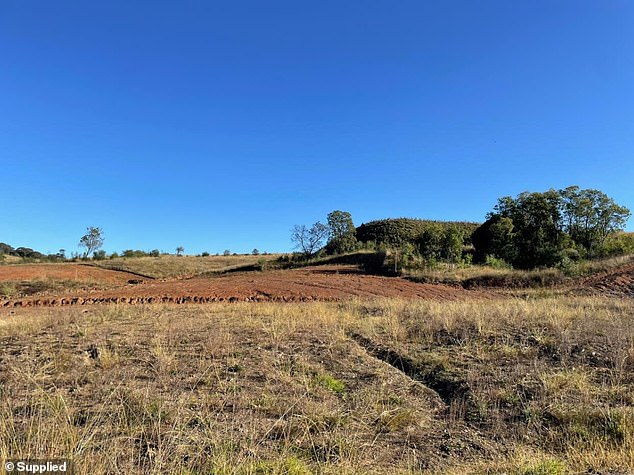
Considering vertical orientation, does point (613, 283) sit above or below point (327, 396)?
above

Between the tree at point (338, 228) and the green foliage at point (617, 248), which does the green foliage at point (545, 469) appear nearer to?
the green foliage at point (617, 248)

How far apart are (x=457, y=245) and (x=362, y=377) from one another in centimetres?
2683

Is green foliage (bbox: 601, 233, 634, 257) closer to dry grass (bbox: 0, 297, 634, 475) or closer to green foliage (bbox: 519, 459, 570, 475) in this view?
dry grass (bbox: 0, 297, 634, 475)

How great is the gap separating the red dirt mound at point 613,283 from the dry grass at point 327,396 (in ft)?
40.8

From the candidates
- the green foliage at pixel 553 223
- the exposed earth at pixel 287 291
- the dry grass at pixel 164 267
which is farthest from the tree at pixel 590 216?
the dry grass at pixel 164 267

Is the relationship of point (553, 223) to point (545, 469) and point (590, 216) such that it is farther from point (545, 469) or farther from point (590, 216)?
point (545, 469)

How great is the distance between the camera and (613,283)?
21406 millimetres

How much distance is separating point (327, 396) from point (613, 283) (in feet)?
71.0

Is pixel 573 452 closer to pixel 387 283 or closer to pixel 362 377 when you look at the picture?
pixel 362 377

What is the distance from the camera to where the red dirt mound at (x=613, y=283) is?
2000 centimetres

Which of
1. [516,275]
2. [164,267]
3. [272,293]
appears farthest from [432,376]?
[164,267]

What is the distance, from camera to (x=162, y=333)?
9008mm

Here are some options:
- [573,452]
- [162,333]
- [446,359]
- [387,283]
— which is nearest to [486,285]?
[387,283]

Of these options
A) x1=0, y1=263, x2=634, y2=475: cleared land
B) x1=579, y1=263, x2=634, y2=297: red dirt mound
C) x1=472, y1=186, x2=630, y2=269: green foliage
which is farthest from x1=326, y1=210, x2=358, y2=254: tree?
x1=0, y1=263, x2=634, y2=475: cleared land
